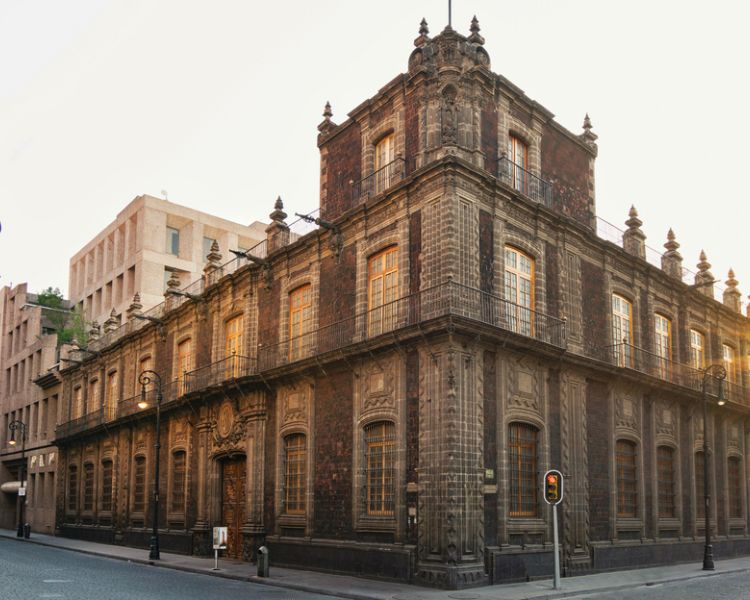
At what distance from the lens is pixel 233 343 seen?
29.2 metres

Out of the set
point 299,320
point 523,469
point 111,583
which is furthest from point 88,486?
point 523,469

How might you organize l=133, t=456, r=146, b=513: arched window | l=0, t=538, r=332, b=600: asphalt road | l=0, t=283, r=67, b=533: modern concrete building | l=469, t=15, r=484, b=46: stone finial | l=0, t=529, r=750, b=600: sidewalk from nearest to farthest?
l=0, t=538, r=332, b=600: asphalt road → l=0, t=529, r=750, b=600: sidewalk → l=469, t=15, r=484, b=46: stone finial → l=133, t=456, r=146, b=513: arched window → l=0, t=283, r=67, b=533: modern concrete building

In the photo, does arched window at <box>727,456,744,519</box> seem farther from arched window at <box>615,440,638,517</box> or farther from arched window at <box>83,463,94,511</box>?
→ arched window at <box>83,463,94,511</box>

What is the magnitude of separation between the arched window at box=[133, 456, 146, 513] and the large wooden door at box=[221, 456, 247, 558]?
7.53 meters

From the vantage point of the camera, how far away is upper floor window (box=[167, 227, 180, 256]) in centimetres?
4956

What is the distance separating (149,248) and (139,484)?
55.6 feet

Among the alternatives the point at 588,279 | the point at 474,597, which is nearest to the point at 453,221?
the point at 588,279

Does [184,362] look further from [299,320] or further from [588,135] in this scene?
[588,135]

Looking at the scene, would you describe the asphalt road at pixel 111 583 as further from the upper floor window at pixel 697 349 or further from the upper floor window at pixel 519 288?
the upper floor window at pixel 697 349

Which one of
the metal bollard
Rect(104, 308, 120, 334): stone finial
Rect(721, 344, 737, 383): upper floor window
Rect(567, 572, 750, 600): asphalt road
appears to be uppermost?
Rect(104, 308, 120, 334): stone finial

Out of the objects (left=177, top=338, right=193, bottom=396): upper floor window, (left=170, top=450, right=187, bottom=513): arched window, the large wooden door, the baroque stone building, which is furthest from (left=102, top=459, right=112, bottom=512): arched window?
the large wooden door

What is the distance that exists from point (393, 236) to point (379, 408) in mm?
4683

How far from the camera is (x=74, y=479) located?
42.8m

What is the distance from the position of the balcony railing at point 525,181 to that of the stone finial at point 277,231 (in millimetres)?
8310
